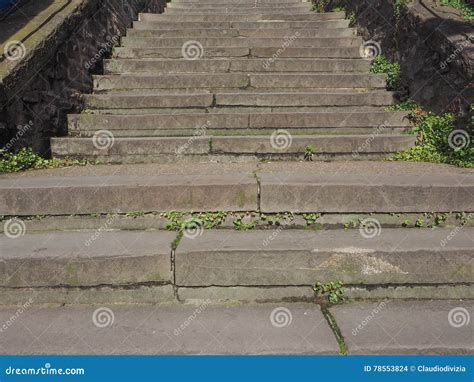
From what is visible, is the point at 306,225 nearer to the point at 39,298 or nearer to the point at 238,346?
the point at 238,346

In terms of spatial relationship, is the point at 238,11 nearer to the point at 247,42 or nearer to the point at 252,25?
the point at 252,25

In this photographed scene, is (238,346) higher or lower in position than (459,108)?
lower

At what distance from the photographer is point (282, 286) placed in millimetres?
2719

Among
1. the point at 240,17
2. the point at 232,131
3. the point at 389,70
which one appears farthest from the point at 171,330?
the point at 240,17

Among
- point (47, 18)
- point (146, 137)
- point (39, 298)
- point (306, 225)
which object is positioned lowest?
point (39, 298)

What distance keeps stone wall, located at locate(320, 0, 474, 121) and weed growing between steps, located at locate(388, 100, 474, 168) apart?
0.51ft

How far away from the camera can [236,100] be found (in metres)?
5.05

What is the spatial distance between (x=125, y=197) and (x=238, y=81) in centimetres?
285

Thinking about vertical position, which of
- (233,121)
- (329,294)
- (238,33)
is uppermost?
(238,33)

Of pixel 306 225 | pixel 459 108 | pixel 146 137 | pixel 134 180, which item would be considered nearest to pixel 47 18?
pixel 146 137

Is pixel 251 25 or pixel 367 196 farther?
pixel 251 25

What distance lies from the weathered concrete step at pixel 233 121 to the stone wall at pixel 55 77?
0.33 m

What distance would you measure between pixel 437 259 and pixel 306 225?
3.03 feet

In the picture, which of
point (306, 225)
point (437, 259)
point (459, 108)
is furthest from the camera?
point (459, 108)
